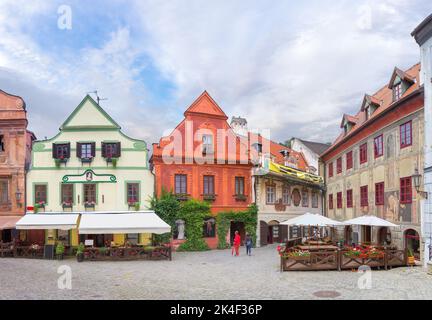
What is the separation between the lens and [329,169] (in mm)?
37375

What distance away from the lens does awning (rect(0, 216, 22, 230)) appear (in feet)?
88.6

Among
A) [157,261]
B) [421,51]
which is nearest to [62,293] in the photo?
[157,261]

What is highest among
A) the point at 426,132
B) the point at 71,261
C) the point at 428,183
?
the point at 426,132

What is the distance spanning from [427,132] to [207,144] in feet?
52.1

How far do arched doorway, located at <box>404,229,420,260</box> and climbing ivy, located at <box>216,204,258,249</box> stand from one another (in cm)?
1253

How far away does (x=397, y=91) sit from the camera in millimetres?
23094

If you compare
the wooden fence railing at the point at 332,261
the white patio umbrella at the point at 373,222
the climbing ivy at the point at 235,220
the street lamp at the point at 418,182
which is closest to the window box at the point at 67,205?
the climbing ivy at the point at 235,220

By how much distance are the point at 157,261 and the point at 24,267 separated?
21.7 feet

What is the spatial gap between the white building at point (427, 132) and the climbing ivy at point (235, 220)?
46.7 feet

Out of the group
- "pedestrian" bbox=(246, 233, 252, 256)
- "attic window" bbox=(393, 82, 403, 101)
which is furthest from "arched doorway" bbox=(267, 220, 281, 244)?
"attic window" bbox=(393, 82, 403, 101)

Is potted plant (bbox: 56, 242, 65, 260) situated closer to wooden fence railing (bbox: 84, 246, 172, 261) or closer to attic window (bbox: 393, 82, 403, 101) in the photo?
wooden fence railing (bbox: 84, 246, 172, 261)

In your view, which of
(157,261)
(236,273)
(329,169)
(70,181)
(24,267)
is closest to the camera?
(236,273)
